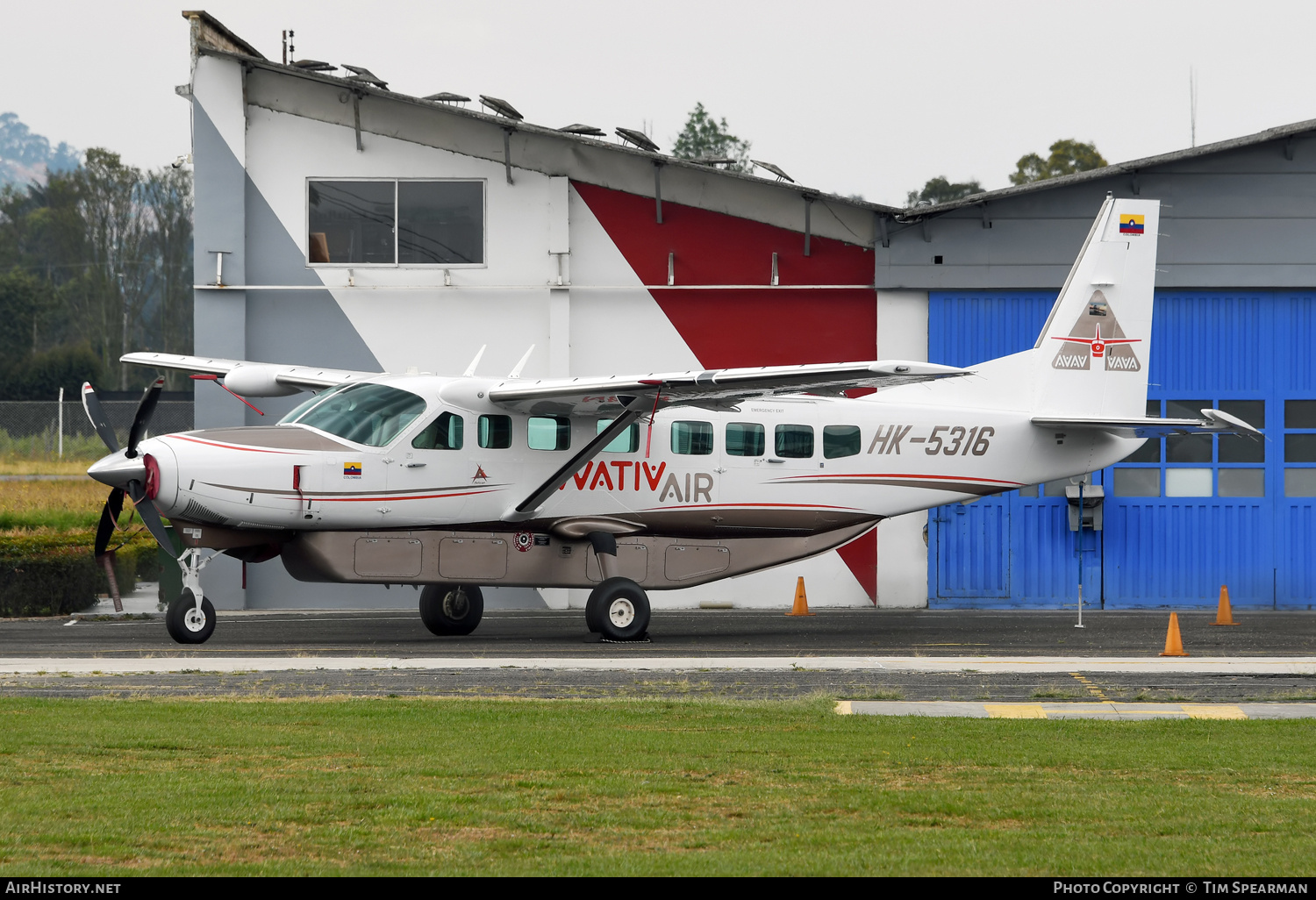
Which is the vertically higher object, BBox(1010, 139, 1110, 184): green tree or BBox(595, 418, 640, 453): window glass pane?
BBox(1010, 139, 1110, 184): green tree

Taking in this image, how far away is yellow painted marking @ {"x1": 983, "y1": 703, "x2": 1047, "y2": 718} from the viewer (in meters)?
11.0

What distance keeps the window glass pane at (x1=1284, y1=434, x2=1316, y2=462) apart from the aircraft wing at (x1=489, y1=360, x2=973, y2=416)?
10.2 metres

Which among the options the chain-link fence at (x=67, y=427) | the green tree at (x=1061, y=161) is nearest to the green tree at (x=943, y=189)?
the green tree at (x=1061, y=161)

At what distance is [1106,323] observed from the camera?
65.7 ft

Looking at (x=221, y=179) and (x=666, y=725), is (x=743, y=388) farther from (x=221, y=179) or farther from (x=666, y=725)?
(x=221, y=179)

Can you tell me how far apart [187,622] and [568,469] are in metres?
4.96

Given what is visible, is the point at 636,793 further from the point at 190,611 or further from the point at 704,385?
the point at 190,611

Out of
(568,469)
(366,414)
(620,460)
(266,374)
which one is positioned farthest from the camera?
(266,374)

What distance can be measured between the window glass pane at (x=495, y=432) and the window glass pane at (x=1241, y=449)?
12.9m

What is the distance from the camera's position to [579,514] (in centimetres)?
1766

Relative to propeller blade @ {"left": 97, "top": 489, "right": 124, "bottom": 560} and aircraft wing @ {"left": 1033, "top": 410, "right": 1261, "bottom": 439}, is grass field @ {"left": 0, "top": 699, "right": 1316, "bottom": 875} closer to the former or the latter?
propeller blade @ {"left": 97, "top": 489, "right": 124, "bottom": 560}

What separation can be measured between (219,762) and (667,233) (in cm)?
1638

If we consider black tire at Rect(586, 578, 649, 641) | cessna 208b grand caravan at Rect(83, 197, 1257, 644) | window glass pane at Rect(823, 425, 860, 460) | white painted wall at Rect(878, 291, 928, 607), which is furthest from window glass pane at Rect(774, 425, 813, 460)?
white painted wall at Rect(878, 291, 928, 607)

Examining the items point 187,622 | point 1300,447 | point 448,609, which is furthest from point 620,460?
point 1300,447
